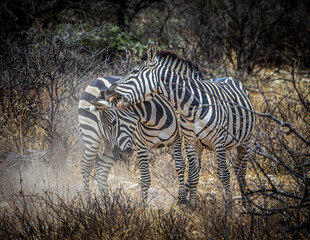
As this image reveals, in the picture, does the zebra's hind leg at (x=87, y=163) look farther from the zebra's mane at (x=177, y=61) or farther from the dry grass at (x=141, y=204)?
the zebra's mane at (x=177, y=61)

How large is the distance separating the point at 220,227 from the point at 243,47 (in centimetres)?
799

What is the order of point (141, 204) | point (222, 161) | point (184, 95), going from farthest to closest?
point (222, 161) → point (184, 95) → point (141, 204)

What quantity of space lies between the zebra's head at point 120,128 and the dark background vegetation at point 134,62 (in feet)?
2.43

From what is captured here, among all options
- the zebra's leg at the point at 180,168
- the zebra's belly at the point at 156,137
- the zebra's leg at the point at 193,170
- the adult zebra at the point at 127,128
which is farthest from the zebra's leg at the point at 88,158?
the zebra's leg at the point at 193,170

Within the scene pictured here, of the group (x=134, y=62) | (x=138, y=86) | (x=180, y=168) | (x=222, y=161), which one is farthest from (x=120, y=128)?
(x=134, y=62)

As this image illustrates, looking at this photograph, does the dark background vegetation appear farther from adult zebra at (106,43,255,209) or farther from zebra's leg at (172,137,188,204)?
zebra's leg at (172,137,188,204)

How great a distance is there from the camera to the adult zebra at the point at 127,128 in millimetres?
4625

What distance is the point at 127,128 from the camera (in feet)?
15.2

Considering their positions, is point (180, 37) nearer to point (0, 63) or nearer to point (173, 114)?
point (0, 63)

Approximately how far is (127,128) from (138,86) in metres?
0.74

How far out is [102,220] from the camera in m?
3.46

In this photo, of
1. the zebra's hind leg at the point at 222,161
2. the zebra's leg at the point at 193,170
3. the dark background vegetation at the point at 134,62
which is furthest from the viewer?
the zebra's leg at the point at 193,170

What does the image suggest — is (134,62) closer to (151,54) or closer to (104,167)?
(104,167)

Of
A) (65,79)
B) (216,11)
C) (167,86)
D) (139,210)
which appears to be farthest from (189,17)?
(139,210)
